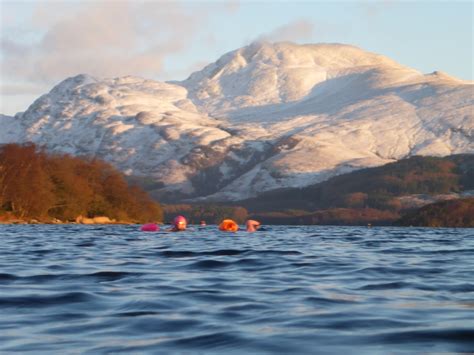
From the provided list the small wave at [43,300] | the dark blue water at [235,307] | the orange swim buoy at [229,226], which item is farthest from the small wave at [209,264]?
the orange swim buoy at [229,226]

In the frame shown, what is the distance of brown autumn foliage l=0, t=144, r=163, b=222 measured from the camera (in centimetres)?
14300

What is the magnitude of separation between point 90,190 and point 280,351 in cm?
15181

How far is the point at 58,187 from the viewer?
154 m

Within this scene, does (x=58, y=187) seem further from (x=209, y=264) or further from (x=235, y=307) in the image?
(x=235, y=307)

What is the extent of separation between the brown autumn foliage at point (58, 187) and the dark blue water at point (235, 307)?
384 ft

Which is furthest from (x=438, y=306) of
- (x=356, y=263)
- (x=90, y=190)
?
(x=90, y=190)

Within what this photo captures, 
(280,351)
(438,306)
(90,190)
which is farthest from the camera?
(90,190)

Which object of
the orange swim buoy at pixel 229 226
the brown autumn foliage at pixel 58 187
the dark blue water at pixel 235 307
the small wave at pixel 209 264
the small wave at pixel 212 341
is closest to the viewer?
the small wave at pixel 212 341

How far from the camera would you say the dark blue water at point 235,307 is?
12992 millimetres

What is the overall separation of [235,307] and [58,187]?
140278mm

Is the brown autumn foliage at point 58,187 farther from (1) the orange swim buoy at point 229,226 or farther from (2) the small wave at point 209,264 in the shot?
(2) the small wave at point 209,264

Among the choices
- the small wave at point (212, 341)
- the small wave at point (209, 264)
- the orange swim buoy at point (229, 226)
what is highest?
the small wave at point (212, 341)

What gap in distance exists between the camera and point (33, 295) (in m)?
19.1

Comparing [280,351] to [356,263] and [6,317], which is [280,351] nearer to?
[6,317]
